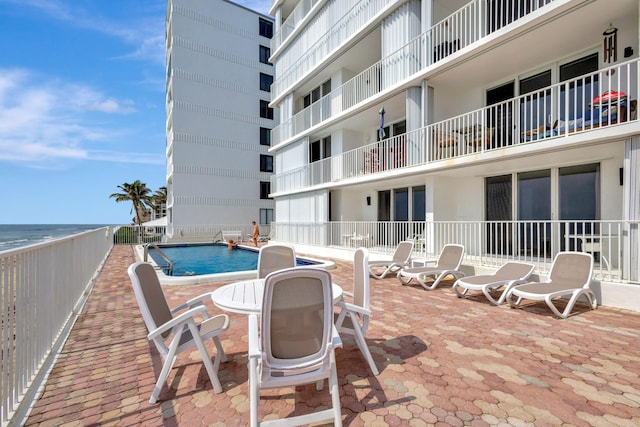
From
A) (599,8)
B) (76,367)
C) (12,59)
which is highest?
(12,59)

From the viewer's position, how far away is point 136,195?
144 feet

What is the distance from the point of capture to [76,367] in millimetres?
3438

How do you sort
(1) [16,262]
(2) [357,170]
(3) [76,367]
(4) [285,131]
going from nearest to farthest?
1. (1) [16,262]
2. (3) [76,367]
3. (2) [357,170]
4. (4) [285,131]

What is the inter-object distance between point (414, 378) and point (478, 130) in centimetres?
849

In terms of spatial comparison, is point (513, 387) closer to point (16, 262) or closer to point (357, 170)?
point (16, 262)

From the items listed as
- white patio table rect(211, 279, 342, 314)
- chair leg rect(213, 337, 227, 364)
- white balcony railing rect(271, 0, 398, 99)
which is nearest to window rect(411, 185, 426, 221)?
white balcony railing rect(271, 0, 398, 99)

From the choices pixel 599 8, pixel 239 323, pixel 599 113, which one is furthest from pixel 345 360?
pixel 599 8

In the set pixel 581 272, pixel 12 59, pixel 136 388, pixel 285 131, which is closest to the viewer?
pixel 136 388

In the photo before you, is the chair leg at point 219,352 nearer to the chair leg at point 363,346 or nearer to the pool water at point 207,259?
the chair leg at point 363,346

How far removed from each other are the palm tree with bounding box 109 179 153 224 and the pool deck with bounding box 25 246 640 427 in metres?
45.0

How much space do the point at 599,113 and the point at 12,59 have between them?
3675cm

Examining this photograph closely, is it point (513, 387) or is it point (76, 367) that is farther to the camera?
point (76, 367)

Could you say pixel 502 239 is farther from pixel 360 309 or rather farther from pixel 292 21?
pixel 292 21

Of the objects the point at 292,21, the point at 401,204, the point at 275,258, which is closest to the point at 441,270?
the point at 275,258
